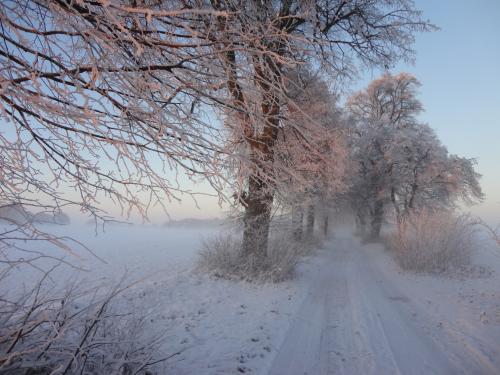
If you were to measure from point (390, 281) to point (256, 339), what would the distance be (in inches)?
254

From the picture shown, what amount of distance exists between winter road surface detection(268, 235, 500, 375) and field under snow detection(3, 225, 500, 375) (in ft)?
0.04

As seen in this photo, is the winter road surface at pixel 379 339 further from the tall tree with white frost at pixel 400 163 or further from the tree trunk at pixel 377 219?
the tree trunk at pixel 377 219

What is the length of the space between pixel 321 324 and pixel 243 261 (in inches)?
124

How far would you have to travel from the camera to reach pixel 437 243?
1037cm

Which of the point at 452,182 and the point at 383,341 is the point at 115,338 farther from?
the point at 452,182

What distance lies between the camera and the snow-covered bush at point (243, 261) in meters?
7.65

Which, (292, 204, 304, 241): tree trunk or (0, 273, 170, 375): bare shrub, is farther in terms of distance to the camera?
(292, 204, 304, 241): tree trunk

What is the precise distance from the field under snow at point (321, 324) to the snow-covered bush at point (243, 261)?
340 millimetres

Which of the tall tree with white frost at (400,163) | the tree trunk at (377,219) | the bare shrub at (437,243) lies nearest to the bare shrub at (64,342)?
the bare shrub at (437,243)

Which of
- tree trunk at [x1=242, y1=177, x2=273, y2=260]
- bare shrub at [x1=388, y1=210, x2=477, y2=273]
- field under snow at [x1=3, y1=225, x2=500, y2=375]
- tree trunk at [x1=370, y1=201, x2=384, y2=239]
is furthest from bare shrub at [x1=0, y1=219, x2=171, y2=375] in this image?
tree trunk at [x1=370, y1=201, x2=384, y2=239]

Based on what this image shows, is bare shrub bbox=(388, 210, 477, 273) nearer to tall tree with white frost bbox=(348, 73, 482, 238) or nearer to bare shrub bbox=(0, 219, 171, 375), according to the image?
tall tree with white frost bbox=(348, 73, 482, 238)

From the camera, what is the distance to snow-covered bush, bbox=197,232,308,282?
765 centimetres

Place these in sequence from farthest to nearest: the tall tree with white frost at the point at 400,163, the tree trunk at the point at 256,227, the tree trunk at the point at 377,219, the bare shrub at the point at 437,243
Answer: the tree trunk at the point at 377,219, the tall tree with white frost at the point at 400,163, the bare shrub at the point at 437,243, the tree trunk at the point at 256,227

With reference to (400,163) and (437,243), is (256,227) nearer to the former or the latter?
(437,243)
